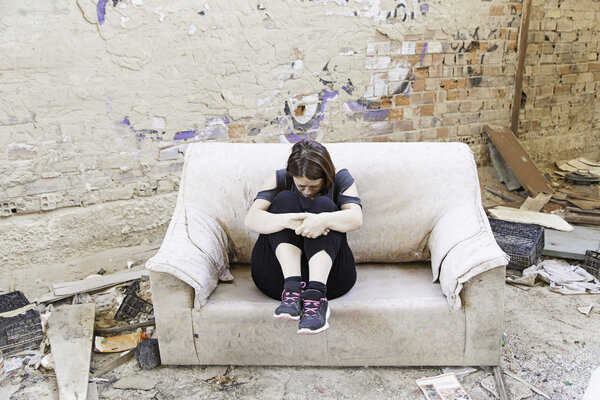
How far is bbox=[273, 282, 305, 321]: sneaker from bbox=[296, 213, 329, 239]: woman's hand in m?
0.25

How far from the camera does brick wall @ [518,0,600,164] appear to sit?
595 cm

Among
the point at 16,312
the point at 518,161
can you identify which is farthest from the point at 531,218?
the point at 16,312

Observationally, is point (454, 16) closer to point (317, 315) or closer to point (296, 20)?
point (296, 20)

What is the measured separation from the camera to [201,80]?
13.0ft

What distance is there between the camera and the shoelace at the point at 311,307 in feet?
7.51

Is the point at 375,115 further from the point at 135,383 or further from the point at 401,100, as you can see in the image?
the point at 135,383

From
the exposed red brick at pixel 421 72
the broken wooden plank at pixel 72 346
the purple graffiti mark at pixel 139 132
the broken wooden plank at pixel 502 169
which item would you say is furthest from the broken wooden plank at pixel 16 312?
the broken wooden plank at pixel 502 169

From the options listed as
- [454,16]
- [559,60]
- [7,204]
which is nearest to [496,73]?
[454,16]

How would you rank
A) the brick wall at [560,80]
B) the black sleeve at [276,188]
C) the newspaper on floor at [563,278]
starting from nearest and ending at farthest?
the black sleeve at [276,188]
the newspaper on floor at [563,278]
the brick wall at [560,80]

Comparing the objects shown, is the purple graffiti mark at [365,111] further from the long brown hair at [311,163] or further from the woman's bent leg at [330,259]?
the woman's bent leg at [330,259]

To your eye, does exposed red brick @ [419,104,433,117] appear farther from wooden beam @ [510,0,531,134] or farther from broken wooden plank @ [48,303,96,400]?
broken wooden plank @ [48,303,96,400]

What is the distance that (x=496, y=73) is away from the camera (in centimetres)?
544

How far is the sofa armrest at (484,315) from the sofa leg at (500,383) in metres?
0.04

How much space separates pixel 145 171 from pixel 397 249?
213 cm
